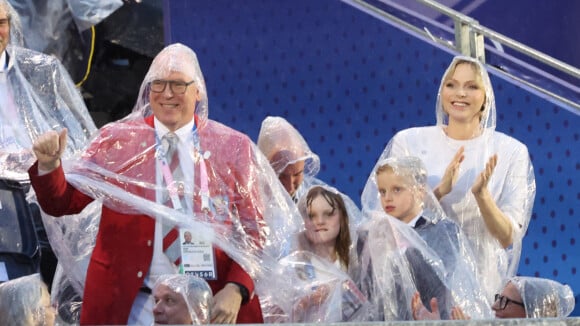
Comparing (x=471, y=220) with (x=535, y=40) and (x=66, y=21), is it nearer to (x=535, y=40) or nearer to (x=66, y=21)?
(x=66, y=21)

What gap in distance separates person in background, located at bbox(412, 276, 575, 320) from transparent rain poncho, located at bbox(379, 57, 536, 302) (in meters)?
0.58

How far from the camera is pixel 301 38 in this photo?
7148mm

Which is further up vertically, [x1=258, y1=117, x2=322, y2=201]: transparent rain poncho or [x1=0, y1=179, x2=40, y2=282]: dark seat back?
[x1=258, y1=117, x2=322, y2=201]: transparent rain poncho

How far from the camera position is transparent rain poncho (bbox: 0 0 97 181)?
515 centimetres

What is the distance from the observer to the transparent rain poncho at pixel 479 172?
5250mm

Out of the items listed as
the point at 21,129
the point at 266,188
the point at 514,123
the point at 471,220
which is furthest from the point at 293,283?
the point at 514,123

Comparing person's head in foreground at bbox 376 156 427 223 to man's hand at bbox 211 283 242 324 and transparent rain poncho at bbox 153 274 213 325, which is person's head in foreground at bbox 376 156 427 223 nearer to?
man's hand at bbox 211 283 242 324

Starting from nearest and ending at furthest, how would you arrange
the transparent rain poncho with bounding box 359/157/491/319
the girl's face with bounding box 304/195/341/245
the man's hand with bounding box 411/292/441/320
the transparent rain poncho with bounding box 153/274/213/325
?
the transparent rain poncho with bounding box 153/274/213/325, the man's hand with bounding box 411/292/441/320, the transparent rain poncho with bounding box 359/157/491/319, the girl's face with bounding box 304/195/341/245

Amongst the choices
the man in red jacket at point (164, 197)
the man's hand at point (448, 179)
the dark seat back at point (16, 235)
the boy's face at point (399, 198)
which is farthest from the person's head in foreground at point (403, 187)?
the dark seat back at point (16, 235)

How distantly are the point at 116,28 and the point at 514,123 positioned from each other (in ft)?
6.25

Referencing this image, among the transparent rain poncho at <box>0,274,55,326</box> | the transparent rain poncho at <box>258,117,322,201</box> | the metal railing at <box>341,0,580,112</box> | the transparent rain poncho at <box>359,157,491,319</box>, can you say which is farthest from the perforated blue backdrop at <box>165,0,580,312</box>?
the transparent rain poncho at <box>0,274,55,326</box>

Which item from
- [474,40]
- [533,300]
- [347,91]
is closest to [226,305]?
[533,300]

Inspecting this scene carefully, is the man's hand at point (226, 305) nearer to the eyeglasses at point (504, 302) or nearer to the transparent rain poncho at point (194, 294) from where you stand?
the transparent rain poncho at point (194, 294)

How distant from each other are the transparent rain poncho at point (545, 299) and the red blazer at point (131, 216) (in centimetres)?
82
